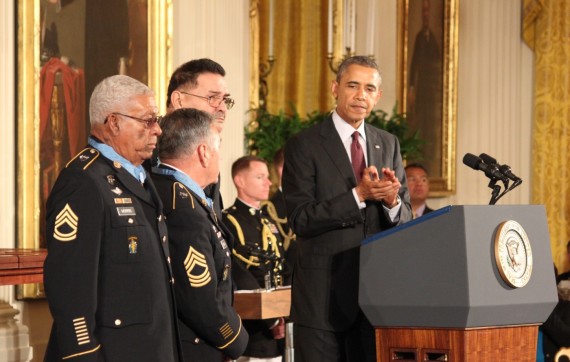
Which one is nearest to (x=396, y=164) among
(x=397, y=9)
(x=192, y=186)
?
(x=192, y=186)

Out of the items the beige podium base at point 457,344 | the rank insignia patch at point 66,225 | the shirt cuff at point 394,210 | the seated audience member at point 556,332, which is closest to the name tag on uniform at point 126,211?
the rank insignia patch at point 66,225

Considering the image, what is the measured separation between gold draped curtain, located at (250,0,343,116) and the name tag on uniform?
257 inches

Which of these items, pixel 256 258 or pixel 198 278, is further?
pixel 256 258

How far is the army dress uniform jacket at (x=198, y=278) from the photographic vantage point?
3621mm

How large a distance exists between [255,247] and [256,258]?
26 cm

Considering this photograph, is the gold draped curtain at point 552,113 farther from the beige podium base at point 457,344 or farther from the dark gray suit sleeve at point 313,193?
the beige podium base at point 457,344

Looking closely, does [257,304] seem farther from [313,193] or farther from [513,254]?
[513,254]

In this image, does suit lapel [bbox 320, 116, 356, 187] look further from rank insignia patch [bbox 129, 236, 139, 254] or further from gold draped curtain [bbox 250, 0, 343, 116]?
gold draped curtain [bbox 250, 0, 343, 116]

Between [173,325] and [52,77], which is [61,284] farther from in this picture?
[52,77]

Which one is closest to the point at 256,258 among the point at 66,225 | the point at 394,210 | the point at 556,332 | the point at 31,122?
the point at 31,122

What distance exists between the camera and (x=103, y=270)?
3250 mm

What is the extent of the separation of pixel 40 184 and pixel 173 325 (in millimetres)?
2946

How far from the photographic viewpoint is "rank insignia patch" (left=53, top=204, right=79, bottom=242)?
3168 millimetres

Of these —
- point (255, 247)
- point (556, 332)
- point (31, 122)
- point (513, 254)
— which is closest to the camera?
point (513, 254)
